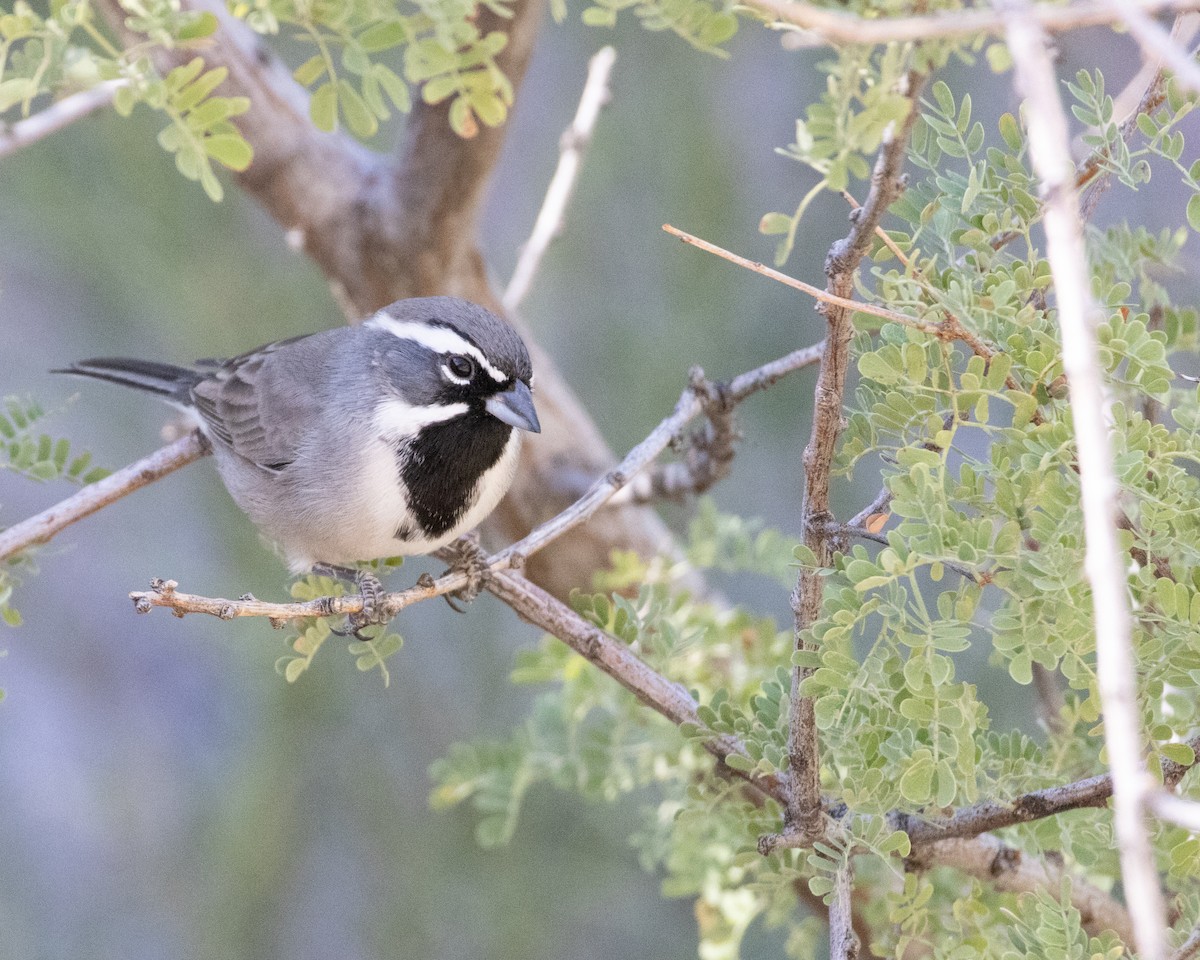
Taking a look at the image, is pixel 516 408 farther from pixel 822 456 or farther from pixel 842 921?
pixel 842 921

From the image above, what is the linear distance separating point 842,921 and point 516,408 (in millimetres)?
1195

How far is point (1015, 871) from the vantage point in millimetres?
2010

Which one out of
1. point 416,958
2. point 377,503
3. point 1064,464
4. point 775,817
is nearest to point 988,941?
point 775,817

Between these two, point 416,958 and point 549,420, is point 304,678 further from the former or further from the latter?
point 549,420

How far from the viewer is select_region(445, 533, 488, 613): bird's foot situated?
212 centimetres

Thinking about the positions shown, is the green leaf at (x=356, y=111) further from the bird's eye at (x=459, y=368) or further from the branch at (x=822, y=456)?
the branch at (x=822, y=456)

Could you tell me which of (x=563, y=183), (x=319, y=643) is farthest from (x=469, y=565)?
(x=563, y=183)

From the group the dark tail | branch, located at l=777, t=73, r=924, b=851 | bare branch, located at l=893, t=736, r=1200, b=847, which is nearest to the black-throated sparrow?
the dark tail

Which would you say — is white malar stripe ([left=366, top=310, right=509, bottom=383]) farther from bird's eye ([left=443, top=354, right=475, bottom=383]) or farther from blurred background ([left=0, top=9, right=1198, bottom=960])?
blurred background ([left=0, top=9, right=1198, bottom=960])

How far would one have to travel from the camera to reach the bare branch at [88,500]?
2166 mm

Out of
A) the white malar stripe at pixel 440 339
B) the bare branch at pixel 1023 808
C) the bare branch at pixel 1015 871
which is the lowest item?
the bare branch at pixel 1015 871

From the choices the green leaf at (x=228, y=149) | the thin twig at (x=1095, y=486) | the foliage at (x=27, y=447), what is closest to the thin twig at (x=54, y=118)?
the green leaf at (x=228, y=149)

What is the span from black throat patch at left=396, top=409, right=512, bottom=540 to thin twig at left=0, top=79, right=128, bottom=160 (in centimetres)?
86

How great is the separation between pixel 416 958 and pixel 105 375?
8.62 ft
